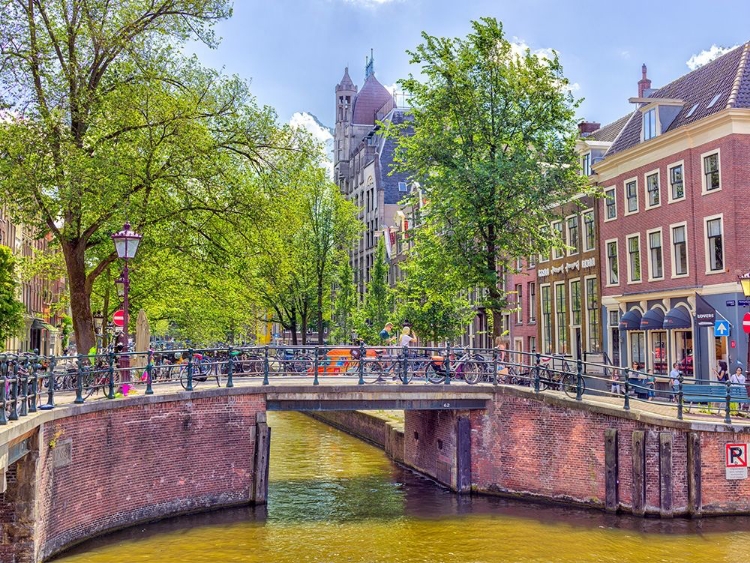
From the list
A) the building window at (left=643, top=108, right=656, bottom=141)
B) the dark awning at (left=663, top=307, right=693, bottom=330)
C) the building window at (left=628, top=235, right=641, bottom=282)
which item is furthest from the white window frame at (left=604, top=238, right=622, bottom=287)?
the dark awning at (left=663, top=307, right=693, bottom=330)

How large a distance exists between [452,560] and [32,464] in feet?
25.0

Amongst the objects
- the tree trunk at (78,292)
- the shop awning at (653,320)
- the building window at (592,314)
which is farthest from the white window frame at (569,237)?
the tree trunk at (78,292)

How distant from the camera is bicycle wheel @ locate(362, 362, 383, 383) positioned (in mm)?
21453

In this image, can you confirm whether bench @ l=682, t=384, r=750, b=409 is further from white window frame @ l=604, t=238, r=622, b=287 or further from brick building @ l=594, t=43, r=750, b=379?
white window frame @ l=604, t=238, r=622, b=287

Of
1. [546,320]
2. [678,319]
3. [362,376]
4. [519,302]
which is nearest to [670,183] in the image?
[678,319]

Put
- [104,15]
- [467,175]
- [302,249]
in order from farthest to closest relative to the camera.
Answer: [302,249] < [467,175] < [104,15]

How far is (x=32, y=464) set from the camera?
552 inches

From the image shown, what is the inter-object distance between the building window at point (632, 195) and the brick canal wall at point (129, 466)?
66.2ft

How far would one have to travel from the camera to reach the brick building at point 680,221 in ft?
92.0

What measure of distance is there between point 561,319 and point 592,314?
10.2 feet

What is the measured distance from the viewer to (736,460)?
59.2 feet

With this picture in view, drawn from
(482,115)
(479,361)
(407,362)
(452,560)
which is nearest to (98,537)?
(452,560)

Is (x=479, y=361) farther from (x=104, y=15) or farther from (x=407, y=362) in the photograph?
(x=104, y=15)

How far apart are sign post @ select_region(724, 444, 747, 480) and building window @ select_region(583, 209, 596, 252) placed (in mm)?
20641
